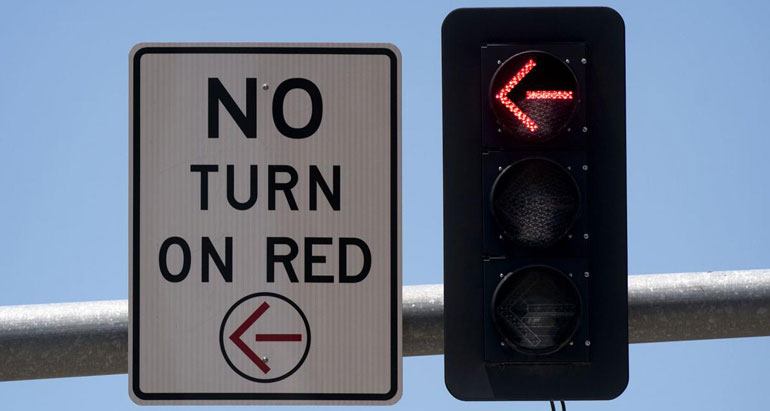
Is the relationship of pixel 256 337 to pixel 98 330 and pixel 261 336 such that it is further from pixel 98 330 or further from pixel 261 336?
pixel 98 330

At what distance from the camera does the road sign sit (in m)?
4.89

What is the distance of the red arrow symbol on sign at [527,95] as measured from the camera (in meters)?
5.23

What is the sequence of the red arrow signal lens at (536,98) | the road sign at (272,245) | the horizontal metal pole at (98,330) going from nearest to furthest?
the road sign at (272,245) → the red arrow signal lens at (536,98) → the horizontal metal pole at (98,330)

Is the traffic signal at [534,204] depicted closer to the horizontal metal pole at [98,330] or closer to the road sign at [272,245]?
the horizontal metal pole at [98,330]

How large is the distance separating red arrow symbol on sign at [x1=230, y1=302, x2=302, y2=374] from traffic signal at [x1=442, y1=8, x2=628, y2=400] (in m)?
0.67

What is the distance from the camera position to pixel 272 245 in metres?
4.89

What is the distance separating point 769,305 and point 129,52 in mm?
2491

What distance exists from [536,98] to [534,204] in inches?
13.3

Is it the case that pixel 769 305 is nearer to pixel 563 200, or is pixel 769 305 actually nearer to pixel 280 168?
pixel 563 200

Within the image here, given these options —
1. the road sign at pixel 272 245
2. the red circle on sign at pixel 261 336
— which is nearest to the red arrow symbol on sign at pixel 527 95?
the road sign at pixel 272 245

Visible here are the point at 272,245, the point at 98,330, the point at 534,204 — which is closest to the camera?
the point at 272,245

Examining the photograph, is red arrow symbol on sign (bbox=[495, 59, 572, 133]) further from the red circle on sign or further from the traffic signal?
the red circle on sign

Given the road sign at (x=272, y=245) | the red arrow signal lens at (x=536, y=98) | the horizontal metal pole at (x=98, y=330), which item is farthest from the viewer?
the horizontal metal pole at (x=98, y=330)

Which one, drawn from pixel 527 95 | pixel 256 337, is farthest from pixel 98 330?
pixel 527 95
